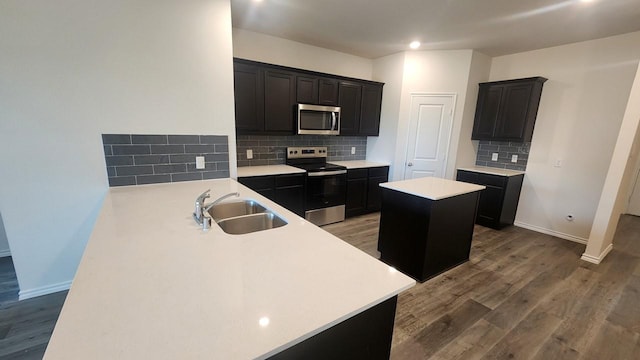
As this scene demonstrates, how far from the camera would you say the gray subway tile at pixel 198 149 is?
7.50ft

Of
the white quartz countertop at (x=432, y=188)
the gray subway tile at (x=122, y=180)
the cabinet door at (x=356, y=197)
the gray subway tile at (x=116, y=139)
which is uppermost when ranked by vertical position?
the gray subway tile at (x=116, y=139)

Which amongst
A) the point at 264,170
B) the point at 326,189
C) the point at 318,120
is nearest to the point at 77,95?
the point at 264,170

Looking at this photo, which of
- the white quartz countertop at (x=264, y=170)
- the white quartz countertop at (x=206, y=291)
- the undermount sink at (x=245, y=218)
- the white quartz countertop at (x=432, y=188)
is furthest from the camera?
the white quartz countertop at (x=264, y=170)

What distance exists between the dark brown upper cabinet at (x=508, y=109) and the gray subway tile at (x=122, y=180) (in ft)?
15.2

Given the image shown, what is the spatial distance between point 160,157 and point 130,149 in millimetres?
216

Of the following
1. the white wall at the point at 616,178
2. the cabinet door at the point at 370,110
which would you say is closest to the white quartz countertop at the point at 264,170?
the cabinet door at the point at 370,110

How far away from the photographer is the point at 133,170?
2104mm

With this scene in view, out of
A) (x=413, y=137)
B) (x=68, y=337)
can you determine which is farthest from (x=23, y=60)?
(x=413, y=137)

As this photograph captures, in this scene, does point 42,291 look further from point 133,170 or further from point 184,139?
point 184,139

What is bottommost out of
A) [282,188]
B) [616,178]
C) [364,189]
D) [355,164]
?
[364,189]

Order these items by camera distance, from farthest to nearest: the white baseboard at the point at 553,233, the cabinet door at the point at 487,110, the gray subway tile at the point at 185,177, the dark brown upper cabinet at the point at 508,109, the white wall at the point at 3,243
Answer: the cabinet door at the point at 487,110, the dark brown upper cabinet at the point at 508,109, the white baseboard at the point at 553,233, the white wall at the point at 3,243, the gray subway tile at the point at 185,177

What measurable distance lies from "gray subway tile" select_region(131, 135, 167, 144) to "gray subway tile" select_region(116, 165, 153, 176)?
0.21 metres

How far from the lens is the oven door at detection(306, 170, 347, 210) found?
3574 mm

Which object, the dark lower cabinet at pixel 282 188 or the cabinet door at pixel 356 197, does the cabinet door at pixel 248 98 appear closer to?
the dark lower cabinet at pixel 282 188
